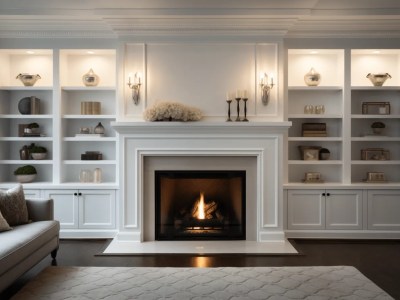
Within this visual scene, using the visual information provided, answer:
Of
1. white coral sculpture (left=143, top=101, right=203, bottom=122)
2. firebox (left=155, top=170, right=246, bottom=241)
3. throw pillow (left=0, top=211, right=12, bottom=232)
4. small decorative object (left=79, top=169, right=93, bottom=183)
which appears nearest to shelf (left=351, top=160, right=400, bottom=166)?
firebox (left=155, top=170, right=246, bottom=241)

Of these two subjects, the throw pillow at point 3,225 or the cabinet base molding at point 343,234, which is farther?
the cabinet base molding at point 343,234

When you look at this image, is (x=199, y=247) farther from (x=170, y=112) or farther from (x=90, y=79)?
(x=90, y=79)

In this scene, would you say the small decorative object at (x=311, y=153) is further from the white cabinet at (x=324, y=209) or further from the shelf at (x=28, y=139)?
the shelf at (x=28, y=139)

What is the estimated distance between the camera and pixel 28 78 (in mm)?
5137

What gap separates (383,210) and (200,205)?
7.71 feet

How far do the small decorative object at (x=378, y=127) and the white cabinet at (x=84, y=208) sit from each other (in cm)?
356

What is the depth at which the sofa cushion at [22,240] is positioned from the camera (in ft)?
9.45

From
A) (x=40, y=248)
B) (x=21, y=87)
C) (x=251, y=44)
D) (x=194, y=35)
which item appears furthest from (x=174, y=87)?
(x=40, y=248)

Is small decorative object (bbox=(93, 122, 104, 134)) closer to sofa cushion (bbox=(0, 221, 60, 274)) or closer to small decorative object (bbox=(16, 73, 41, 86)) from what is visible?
small decorative object (bbox=(16, 73, 41, 86))

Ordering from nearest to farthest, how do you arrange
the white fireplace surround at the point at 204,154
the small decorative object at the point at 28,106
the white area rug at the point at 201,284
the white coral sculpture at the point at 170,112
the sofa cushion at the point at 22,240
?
the sofa cushion at the point at 22,240
the white area rug at the point at 201,284
the white coral sculpture at the point at 170,112
the white fireplace surround at the point at 204,154
the small decorative object at the point at 28,106

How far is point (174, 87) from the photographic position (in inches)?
189

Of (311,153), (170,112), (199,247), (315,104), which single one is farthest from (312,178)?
(170,112)

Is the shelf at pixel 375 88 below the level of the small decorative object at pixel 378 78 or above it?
below

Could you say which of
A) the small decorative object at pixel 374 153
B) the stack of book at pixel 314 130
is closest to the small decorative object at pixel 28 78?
the stack of book at pixel 314 130
